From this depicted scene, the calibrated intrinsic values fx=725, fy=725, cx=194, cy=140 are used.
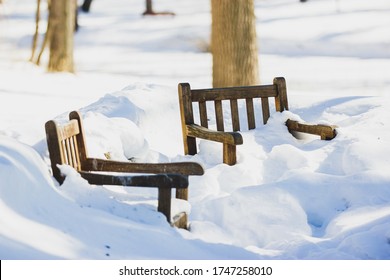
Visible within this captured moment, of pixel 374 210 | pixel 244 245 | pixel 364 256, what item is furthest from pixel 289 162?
pixel 364 256

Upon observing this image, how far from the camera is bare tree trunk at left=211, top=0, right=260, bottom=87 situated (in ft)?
33.9

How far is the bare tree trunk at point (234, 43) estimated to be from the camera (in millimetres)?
10328

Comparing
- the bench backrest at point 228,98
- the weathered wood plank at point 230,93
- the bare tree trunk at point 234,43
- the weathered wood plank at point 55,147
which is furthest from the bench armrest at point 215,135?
the bare tree trunk at point 234,43

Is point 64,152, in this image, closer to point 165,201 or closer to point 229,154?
point 165,201

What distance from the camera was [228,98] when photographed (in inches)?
301

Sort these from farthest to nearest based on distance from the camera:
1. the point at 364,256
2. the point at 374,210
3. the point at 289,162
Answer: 1. the point at 289,162
2. the point at 374,210
3. the point at 364,256

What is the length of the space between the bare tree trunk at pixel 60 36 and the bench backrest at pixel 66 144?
11.5m

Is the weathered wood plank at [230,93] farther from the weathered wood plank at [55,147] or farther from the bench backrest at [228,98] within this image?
the weathered wood plank at [55,147]

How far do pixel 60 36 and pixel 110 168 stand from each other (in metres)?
11.9

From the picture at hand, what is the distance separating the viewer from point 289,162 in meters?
6.84

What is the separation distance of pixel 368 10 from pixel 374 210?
23.4 metres

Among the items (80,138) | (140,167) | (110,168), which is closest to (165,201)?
(140,167)
